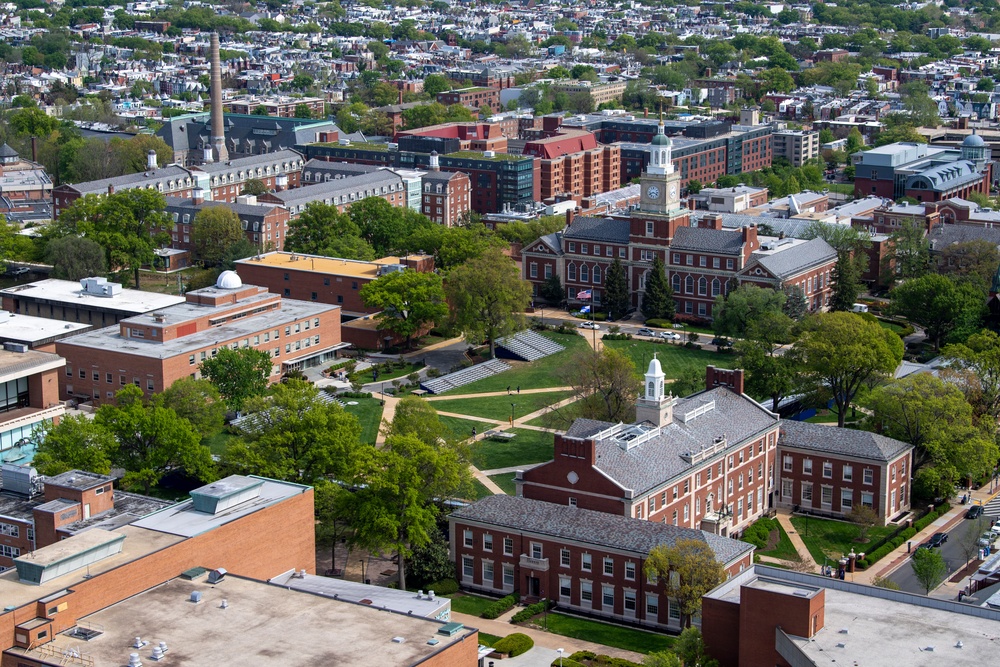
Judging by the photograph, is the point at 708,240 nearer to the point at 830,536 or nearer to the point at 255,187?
the point at 830,536

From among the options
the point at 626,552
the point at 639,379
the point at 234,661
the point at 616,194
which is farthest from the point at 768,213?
the point at 234,661

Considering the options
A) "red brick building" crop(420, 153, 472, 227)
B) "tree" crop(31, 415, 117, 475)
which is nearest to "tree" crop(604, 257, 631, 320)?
"red brick building" crop(420, 153, 472, 227)

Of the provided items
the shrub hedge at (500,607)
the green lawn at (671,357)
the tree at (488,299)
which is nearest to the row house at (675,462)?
the shrub hedge at (500,607)

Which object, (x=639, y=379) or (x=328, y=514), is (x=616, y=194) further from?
(x=328, y=514)

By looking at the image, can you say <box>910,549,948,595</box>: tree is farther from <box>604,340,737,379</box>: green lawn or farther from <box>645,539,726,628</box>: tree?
<box>604,340,737,379</box>: green lawn

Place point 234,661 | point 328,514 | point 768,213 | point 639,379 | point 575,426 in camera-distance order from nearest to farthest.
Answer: point 234,661 < point 328,514 < point 575,426 < point 639,379 < point 768,213
